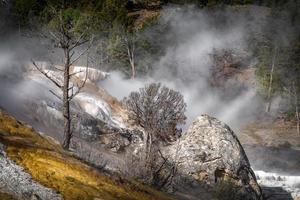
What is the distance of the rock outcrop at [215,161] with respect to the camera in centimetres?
2922

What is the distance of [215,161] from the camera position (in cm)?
3012

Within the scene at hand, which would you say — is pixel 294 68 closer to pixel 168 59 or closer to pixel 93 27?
pixel 168 59

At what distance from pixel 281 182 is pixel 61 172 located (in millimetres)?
29867

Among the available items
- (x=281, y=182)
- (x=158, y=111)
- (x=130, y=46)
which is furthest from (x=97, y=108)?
(x=130, y=46)

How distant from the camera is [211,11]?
10019cm

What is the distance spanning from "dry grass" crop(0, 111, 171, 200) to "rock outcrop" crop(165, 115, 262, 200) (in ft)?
32.1

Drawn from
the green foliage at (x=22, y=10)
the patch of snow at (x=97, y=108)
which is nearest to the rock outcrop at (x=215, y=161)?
the patch of snow at (x=97, y=108)

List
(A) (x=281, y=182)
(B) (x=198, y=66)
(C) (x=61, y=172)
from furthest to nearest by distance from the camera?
(B) (x=198, y=66) < (A) (x=281, y=182) < (C) (x=61, y=172)

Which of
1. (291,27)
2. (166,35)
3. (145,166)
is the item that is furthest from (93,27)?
(145,166)

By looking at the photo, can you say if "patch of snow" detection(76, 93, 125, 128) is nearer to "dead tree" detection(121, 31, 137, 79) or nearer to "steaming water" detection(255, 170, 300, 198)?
"steaming water" detection(255, 170, 300, 198)

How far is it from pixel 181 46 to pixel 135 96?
170ft

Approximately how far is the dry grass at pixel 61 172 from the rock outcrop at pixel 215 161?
385 inches

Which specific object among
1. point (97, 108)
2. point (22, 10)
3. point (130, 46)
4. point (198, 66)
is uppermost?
point (22, 10)

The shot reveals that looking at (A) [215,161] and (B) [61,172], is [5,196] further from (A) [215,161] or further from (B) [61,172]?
(A) [215,161]
